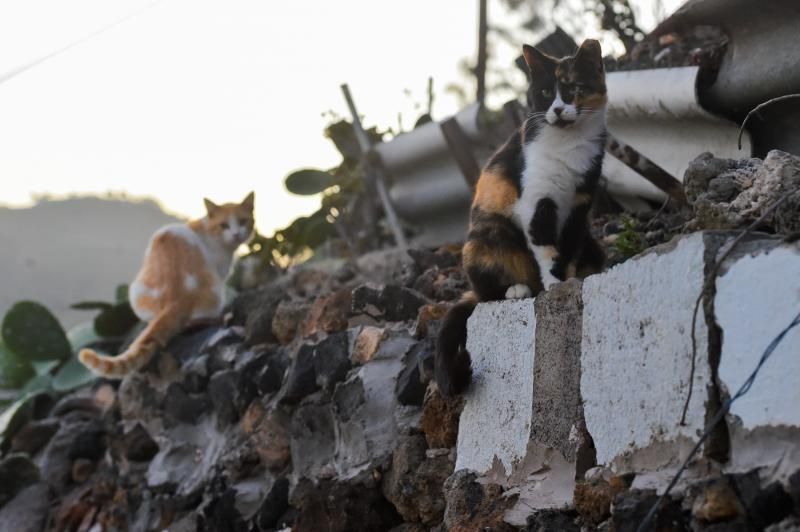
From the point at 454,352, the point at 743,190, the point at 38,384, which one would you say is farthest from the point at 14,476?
the point at 743,190

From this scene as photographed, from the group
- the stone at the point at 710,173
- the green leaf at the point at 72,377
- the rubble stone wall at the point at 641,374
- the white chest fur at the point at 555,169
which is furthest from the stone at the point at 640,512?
the green leaf at the point at 72,377

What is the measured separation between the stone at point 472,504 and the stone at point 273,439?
1254mm

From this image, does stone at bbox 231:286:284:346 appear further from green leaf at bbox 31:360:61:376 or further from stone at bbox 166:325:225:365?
green leaf at bbox 31:360:61:376

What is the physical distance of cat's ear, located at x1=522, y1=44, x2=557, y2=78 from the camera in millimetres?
3215

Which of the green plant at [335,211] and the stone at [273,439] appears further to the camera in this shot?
the green plant at [335,211]

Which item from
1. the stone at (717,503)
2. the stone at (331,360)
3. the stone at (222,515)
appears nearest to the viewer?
the stone at (717,503)

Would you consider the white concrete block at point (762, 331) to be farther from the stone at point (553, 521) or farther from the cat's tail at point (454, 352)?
the cat's tail at point (454, 352)

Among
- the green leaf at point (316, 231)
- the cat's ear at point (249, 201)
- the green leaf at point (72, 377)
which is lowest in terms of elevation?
the green leaf at point (72, 377)

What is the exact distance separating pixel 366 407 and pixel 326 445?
0.32 meters

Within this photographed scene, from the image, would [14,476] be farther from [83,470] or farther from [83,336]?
[83,336]

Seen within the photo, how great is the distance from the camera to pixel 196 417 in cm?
525

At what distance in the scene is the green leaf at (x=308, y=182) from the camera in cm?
624

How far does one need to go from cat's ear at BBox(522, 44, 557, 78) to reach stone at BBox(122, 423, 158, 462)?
313 cm

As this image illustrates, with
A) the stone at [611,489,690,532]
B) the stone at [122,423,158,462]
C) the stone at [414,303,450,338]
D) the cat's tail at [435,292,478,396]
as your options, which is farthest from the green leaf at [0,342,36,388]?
the stone at [611,489,690,532]
